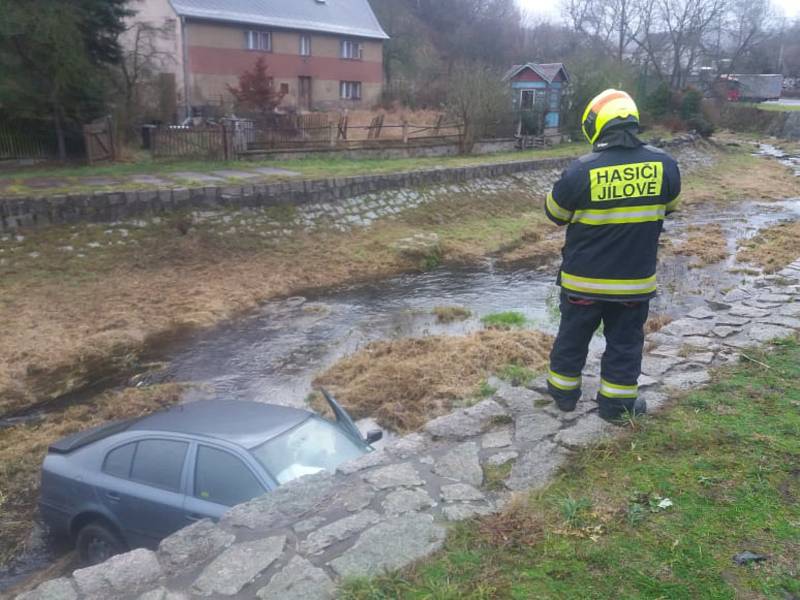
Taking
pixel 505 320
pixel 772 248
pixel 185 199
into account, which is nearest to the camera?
pixel 505 320

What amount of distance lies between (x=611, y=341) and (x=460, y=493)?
1568mm

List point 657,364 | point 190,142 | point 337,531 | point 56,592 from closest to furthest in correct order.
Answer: point 56,592, point 337,531, point 657,364, point 190,142

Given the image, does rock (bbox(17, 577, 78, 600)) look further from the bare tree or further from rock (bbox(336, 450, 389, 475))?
the bare tree

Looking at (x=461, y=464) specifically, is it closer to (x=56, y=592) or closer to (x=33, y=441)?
(x=56, y=592)

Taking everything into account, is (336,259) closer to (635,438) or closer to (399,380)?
(399,380)

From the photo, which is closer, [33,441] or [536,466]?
[536,466]

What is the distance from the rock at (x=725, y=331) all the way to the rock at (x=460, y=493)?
4080 mm

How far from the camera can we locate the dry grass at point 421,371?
727cm

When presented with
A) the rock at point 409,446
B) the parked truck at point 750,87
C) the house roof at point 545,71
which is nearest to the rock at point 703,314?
the rock at point 409,446

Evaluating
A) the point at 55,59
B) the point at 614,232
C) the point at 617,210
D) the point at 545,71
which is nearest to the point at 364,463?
the point at 614,232

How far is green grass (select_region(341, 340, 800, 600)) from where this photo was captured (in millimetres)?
2998

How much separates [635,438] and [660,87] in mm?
40829

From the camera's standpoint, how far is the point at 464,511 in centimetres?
372

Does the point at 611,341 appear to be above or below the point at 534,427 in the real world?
above
